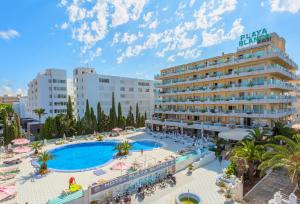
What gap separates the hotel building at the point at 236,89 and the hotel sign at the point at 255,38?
66cm

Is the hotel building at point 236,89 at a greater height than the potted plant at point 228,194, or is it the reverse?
the hotel building at point 236,89

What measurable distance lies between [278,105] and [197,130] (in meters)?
16.9

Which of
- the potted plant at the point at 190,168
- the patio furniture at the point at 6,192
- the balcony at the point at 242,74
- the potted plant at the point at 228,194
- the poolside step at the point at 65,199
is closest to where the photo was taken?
the poolside step at the point at 65,199

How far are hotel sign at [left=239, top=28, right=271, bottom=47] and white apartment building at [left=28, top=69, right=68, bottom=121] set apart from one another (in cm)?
5584

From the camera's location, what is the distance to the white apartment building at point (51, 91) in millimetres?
60306

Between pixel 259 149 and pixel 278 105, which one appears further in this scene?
pixel 278 105

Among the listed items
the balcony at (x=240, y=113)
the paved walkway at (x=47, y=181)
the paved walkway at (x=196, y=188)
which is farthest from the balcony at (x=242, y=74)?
the paved walkway at (x=47, y=181)

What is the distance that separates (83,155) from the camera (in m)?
33.5

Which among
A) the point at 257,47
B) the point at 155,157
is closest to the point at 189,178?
the point at 155,157

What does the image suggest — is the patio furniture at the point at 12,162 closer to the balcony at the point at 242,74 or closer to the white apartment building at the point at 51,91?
the white apartment building at the point at 51,91

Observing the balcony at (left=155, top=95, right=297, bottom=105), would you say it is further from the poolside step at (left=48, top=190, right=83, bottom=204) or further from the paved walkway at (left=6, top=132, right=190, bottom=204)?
the poolside step at (left=48, top=190, right=83, bottom=204)

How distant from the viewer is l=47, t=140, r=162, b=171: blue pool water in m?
27.8

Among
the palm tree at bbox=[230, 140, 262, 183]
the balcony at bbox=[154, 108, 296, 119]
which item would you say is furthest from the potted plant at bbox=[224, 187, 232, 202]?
the balcony at bbox=[154, 108, 296, 119]

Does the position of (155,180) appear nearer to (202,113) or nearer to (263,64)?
(202,113)
